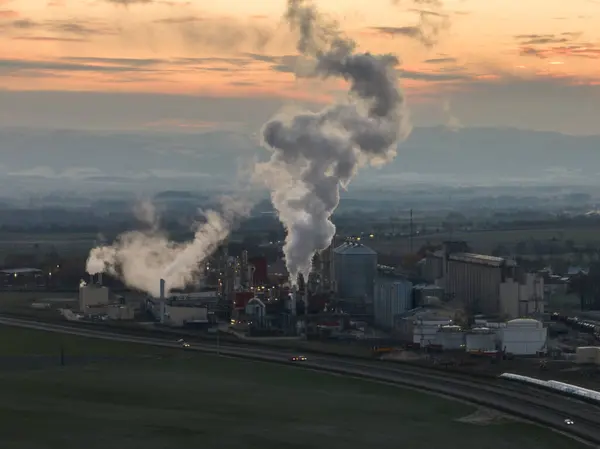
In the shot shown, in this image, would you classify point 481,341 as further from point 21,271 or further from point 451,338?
point 21,271

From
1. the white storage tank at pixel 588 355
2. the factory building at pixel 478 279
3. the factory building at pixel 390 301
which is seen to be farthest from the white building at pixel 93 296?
the white storage tank at pixel 588 355

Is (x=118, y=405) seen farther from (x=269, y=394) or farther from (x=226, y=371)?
(x=226, y=371)

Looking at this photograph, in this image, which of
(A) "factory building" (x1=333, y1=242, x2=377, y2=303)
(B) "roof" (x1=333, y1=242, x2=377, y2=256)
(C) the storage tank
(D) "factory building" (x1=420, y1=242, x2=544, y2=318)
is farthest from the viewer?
(B) "roof" (x1=333, y1=242, x2=377, y2=256)

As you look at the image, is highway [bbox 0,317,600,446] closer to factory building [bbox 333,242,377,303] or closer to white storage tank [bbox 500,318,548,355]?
white storage tank [bbox 500,318,548,355]

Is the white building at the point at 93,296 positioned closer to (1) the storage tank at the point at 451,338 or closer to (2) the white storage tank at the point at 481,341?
(1) the storage tank at the point at 451,338

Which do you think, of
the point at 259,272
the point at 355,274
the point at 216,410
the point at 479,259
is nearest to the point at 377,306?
the point at 355,274

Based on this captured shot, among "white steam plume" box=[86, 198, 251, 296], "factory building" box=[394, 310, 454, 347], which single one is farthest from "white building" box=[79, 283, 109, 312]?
"factory building" box=[394, 310, 454, 347]
